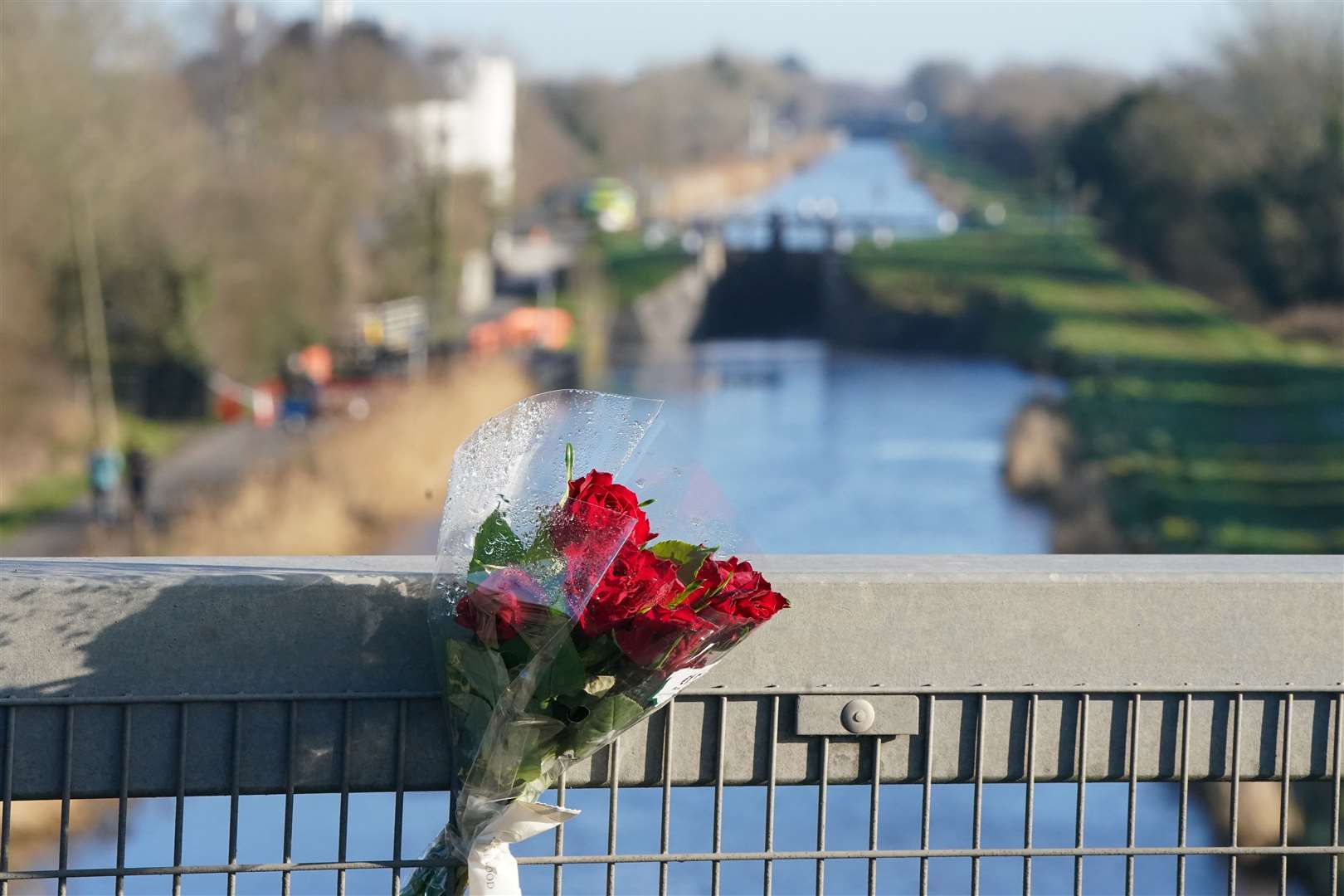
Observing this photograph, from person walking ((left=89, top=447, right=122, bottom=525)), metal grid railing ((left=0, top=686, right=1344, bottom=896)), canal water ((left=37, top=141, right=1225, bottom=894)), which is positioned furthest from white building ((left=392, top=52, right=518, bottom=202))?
metal grid railing ((left=0, top=686, right=1344, bottom=896))

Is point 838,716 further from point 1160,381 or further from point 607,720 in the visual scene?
point 1160,381

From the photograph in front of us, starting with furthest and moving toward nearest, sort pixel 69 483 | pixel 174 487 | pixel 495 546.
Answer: pixel 69 483 < pixel 174 487 < pixel 495 546

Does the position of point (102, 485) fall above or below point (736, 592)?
below

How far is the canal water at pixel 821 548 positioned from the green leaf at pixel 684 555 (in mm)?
65

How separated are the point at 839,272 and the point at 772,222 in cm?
553

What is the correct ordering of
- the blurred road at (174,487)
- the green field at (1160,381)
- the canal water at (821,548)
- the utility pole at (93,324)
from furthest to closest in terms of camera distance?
the utility pole at (93,324), the green field at (1160,381), the blurred road at (174,487), the canal water at (821,548)

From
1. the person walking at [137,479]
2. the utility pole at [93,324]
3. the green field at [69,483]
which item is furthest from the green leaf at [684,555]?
the utility pole at [93,324]

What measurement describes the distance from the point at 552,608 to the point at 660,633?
0.14m

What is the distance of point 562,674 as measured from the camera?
2.26 meters

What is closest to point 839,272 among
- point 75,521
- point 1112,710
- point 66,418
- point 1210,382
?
point 1210,382

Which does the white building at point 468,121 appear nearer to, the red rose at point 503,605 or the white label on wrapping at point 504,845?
the white label on wrapping at point 504,845

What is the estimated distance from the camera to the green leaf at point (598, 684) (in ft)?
7.49

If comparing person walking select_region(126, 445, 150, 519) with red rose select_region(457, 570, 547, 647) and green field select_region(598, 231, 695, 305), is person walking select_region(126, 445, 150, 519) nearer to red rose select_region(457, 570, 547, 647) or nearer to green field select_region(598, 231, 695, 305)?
red rose select_region(457, 570, 547, 647)

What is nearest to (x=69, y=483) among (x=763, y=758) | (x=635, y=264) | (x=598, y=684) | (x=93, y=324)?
(x=93, y=324)
